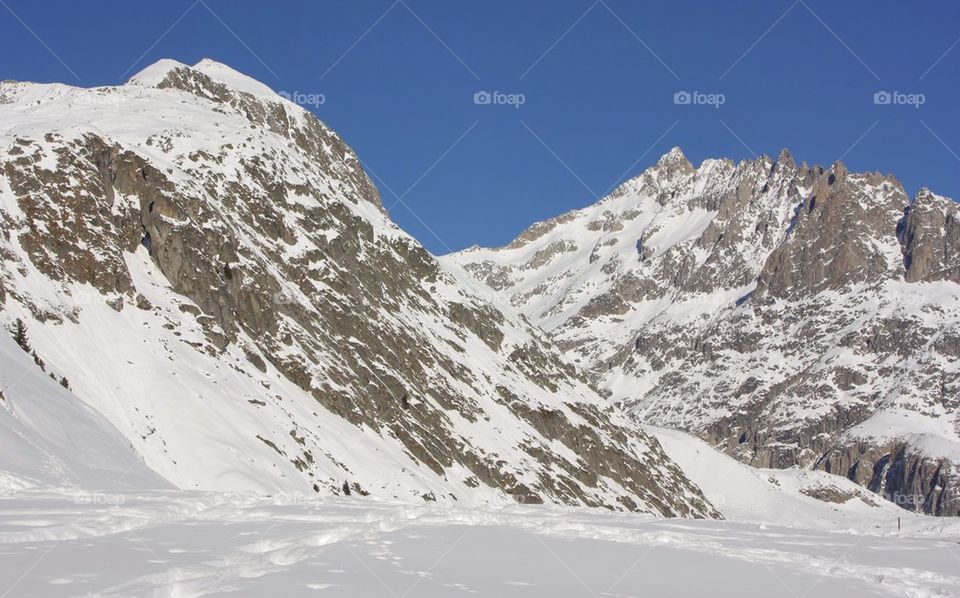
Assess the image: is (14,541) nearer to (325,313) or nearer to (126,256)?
(126,256)

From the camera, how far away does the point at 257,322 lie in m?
75.9

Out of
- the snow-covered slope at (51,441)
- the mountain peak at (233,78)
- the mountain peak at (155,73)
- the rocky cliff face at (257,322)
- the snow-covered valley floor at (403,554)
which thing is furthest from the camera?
the mountain peak at (233,78)

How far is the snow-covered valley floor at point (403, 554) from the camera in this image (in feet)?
40.7

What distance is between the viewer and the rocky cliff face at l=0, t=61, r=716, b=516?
180 ft

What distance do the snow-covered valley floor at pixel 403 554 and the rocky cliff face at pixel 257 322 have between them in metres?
27.9

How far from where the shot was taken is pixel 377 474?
6706cm

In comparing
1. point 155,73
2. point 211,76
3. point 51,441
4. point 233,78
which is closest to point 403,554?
point 51,441

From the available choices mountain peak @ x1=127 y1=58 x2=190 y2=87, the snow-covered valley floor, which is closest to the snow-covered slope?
the snow-covered valley floor

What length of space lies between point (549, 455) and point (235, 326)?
43005 mm

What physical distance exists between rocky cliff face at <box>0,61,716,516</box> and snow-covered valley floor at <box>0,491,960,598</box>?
2790 centimetres

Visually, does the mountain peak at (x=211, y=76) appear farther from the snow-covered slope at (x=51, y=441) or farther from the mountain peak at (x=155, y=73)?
the snow-covered slope at (x=51, y=441)

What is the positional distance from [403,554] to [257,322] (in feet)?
204

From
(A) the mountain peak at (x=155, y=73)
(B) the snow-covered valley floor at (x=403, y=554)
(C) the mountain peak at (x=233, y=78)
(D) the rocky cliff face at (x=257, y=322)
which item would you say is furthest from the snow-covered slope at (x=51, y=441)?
(C) the mountain peak at (x=233, y=78)

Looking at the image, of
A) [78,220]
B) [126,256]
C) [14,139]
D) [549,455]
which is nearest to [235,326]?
[126,256]
